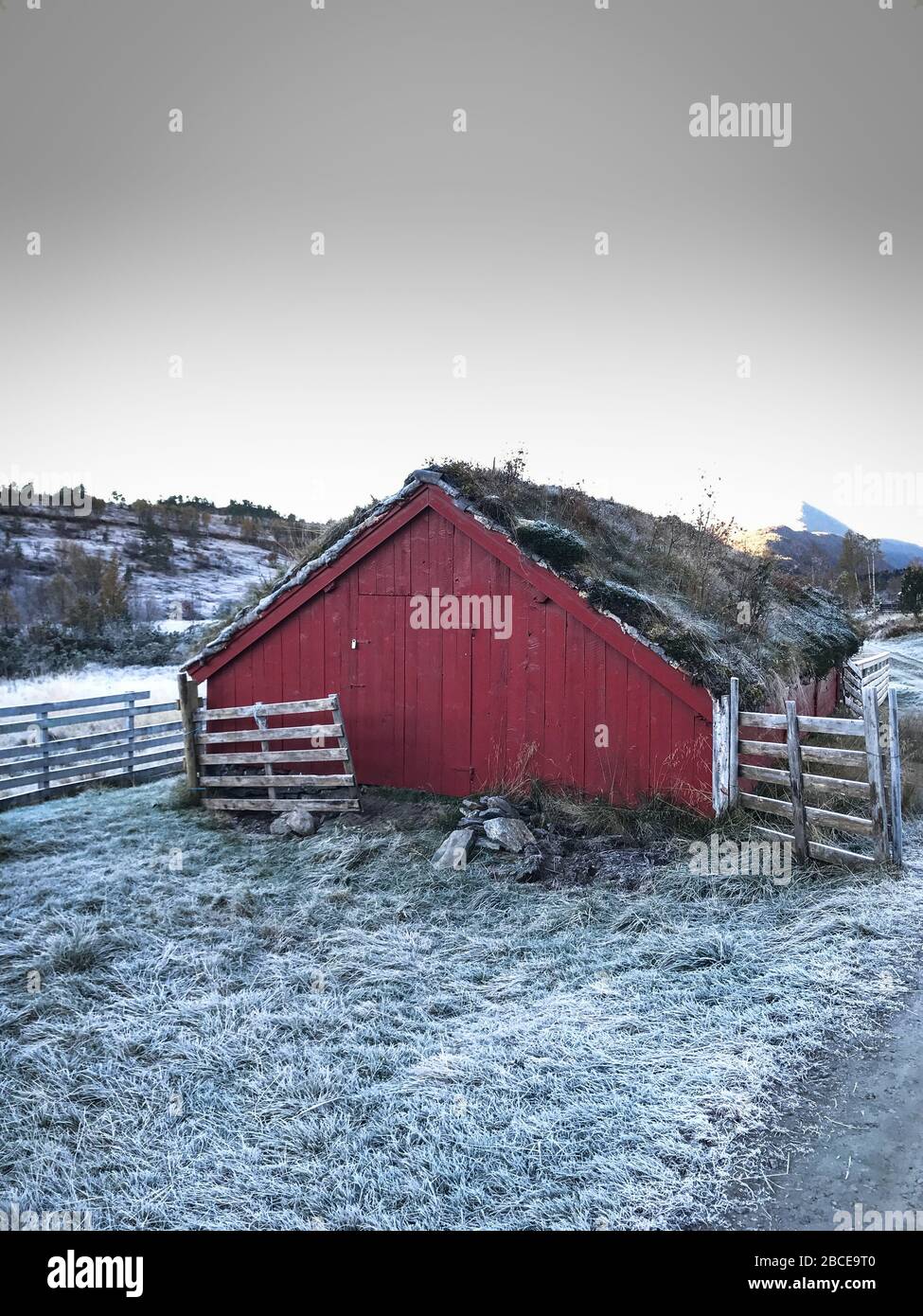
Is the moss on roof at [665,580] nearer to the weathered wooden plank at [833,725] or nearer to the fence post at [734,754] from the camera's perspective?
the fence post at [734,754]

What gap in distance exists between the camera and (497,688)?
10.6 metres

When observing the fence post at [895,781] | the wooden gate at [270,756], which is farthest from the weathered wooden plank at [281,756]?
the fence post at [895,781]

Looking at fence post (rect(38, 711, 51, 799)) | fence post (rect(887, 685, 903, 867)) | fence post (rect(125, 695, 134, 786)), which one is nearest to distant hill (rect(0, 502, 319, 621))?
fence post (rect(125, 695, 134, 786))

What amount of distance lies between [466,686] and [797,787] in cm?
454

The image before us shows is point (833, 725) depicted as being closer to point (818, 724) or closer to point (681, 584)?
point (818, 724)

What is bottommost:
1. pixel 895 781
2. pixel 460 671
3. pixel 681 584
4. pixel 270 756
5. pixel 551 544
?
pixel 270 756

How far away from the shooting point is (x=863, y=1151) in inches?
148

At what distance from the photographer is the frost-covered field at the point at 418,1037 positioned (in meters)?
3.63

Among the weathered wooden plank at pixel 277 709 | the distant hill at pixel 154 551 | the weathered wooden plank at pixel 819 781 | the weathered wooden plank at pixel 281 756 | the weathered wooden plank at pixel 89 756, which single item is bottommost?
the weathered wooden plank at pixel 89 756

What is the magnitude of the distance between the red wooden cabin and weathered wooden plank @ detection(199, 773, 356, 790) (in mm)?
1001

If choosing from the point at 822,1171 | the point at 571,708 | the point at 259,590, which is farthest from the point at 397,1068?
the point at 259,590

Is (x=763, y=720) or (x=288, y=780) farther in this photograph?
(x=288, y=780)

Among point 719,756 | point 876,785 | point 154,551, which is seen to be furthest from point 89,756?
point 154,551

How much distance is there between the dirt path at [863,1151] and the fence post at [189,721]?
9541 mm
